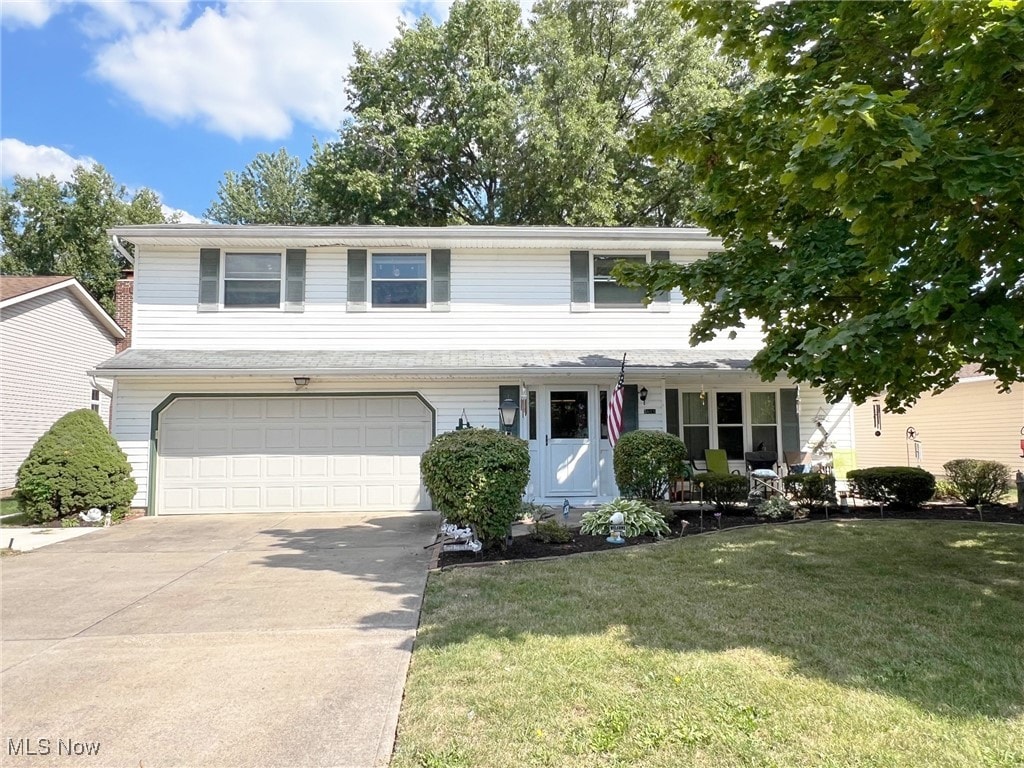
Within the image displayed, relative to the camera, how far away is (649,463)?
30.3 feet

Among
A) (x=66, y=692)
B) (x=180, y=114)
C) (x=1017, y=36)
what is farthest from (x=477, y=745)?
(x=180, y=114)

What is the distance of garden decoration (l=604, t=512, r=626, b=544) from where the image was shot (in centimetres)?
752

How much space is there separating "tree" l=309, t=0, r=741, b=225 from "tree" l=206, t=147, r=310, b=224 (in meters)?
9.28

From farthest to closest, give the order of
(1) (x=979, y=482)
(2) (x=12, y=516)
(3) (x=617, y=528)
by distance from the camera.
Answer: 1. (2) (x=12, y=516)
2. (1) (x=979, y=482)
3. (3) (x=617, y=528)

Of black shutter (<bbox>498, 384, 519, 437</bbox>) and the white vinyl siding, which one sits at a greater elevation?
the white vinyl siding

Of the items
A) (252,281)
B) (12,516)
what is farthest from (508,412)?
(12,516)

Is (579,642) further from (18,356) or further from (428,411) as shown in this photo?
(18,356)

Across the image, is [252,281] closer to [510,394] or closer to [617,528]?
[510,394]

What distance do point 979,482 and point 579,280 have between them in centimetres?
808

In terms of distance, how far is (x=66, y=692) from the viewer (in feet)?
12.2

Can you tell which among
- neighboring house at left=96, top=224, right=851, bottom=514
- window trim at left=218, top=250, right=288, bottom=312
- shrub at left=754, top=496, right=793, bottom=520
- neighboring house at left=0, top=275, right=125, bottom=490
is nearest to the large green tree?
neighboring house at left=0, top=275, right=125, bottom=490

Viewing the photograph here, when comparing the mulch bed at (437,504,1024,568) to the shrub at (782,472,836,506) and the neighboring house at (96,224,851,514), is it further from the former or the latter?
the neighboring house at (96,224,851,514)

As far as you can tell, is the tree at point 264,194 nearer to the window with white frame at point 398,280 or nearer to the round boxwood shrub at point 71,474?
the window with white frame at point 398,280

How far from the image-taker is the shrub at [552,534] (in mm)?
7469
